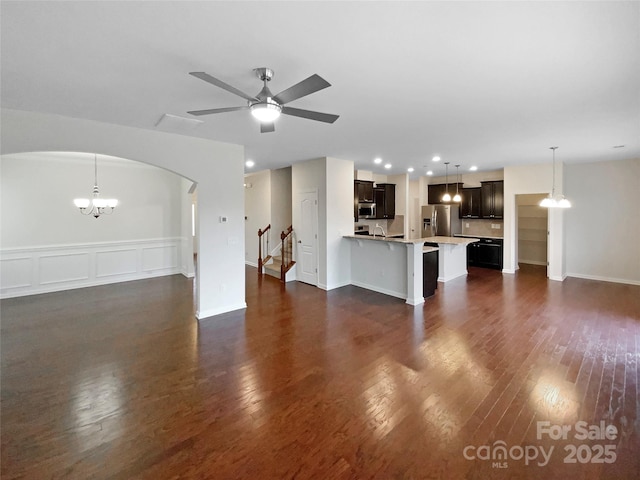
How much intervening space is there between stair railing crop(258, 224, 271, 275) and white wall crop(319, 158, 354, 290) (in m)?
2.34

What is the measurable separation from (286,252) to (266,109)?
18.6 feet

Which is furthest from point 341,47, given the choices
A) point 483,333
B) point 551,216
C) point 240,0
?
point 551,216

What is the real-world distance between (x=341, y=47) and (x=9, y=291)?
7587mm

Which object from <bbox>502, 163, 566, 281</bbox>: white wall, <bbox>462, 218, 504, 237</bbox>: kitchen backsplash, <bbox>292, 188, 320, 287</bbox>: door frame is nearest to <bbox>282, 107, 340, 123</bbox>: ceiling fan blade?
<bbox>292, 188, 320, 287</bbox>: door frame

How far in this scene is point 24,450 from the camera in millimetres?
2031

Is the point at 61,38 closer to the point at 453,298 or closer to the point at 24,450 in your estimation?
the point at 24,450

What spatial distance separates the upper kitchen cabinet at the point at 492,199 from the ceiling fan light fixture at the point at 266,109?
782cm

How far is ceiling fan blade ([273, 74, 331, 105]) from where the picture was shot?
1.87 metres

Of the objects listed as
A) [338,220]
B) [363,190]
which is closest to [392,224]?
[363,190]

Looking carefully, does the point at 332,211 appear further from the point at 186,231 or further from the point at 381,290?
the point at 186,231

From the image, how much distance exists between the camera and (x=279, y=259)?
8.20m

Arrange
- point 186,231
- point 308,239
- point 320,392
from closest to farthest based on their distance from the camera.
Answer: point 320,392 → point 308,239 → point 186,231

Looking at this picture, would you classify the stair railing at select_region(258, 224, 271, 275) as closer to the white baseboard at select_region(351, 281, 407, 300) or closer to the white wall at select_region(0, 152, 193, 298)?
the white wall at select_region(0, 152, 193, 298)

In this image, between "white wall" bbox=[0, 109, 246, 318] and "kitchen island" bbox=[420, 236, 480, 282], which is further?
"kitchen island" bbox=[420, 236, 480, 282]
